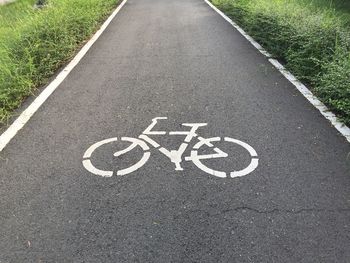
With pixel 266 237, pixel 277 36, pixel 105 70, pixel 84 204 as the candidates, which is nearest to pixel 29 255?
pixel 84 204

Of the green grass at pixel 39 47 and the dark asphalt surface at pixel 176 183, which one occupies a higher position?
the dark asphalt surface at pixel 176 183

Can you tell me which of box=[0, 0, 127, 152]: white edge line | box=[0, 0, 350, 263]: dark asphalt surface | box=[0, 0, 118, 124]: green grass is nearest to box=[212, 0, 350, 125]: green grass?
box=[0, 0, 350, 263]: dark asphalt surface

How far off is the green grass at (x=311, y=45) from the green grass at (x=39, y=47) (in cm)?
463

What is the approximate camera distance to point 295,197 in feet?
12.7

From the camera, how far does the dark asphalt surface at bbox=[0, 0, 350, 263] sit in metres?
3.30

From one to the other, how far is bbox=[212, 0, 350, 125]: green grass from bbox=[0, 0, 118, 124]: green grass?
463cm

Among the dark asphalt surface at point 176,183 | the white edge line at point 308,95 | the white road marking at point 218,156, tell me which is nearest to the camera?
the dark asphalt surface at point 176,183

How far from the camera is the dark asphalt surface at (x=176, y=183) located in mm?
3297

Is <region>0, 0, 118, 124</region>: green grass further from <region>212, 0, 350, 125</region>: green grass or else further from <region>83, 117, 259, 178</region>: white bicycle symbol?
<region>212, 0, 350, 125</region>: green grass

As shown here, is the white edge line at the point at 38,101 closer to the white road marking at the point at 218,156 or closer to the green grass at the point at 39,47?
the green grass at the point at 39,47

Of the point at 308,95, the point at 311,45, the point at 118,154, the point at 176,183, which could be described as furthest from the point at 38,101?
the point at 311,45

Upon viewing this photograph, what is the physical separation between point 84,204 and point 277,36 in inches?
253

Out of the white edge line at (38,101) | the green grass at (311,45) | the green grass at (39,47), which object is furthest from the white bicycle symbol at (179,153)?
the green grass at (39,47)

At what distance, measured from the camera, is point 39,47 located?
837 cm
